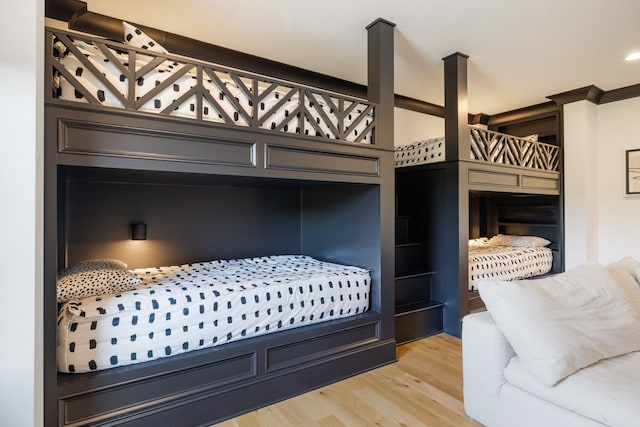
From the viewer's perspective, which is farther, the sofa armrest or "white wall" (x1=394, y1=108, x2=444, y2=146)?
"white wall" (x1=394, y1=108, x2=444, y2=146)

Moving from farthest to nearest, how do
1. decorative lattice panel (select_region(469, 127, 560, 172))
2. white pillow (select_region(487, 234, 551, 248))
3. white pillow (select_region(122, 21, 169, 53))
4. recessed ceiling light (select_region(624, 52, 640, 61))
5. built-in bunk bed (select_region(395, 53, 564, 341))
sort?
white pillow (select_region(487, 234, 551, 248)) < decorative lattice panel (select_region(469, 127, 560, 172)) < recessed ceiling light (select_region(624, 52, 640, 61)) < built-in bunk bed (select_region(395, 53, 564, 341)) < white pillow (select_region(122, 21, 169, 53))

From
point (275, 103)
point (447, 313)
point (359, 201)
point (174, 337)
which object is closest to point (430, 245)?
point (447, 313)

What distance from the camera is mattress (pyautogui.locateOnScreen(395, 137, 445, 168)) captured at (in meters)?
3.51

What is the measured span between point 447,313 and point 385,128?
1956 millimetres

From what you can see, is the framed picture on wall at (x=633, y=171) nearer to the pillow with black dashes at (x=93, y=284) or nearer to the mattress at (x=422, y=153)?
the mattress at (x=422, y=153)

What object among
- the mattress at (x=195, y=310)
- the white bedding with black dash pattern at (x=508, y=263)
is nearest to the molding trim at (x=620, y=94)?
the white bedding with black dash pattern at (x=508, y=263)

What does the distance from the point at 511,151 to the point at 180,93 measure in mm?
3591

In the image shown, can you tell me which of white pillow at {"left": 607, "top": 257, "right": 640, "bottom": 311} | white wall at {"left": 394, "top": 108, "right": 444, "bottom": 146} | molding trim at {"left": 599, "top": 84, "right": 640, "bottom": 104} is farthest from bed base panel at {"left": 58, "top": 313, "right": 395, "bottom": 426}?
molding trim at {"left": 599, "top": 84, "right": 640, "bottom": 104}

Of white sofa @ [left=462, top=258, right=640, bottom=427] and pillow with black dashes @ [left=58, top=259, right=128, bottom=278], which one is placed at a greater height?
pillow with black dashes @ [left=58, top=259, right=128, bottom=278]

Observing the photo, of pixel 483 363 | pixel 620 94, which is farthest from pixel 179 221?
pixel 620 94

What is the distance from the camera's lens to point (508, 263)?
12.6ft

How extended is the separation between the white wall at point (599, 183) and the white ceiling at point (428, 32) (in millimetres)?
647

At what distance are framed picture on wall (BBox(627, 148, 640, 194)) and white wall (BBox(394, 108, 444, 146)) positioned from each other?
7.83 ft

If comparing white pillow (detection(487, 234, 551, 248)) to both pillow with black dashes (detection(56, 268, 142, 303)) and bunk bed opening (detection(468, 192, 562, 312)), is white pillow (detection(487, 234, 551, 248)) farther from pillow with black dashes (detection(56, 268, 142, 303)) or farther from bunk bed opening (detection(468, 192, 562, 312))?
pillow with black dashes (detection(56, 268, 142, 303))
